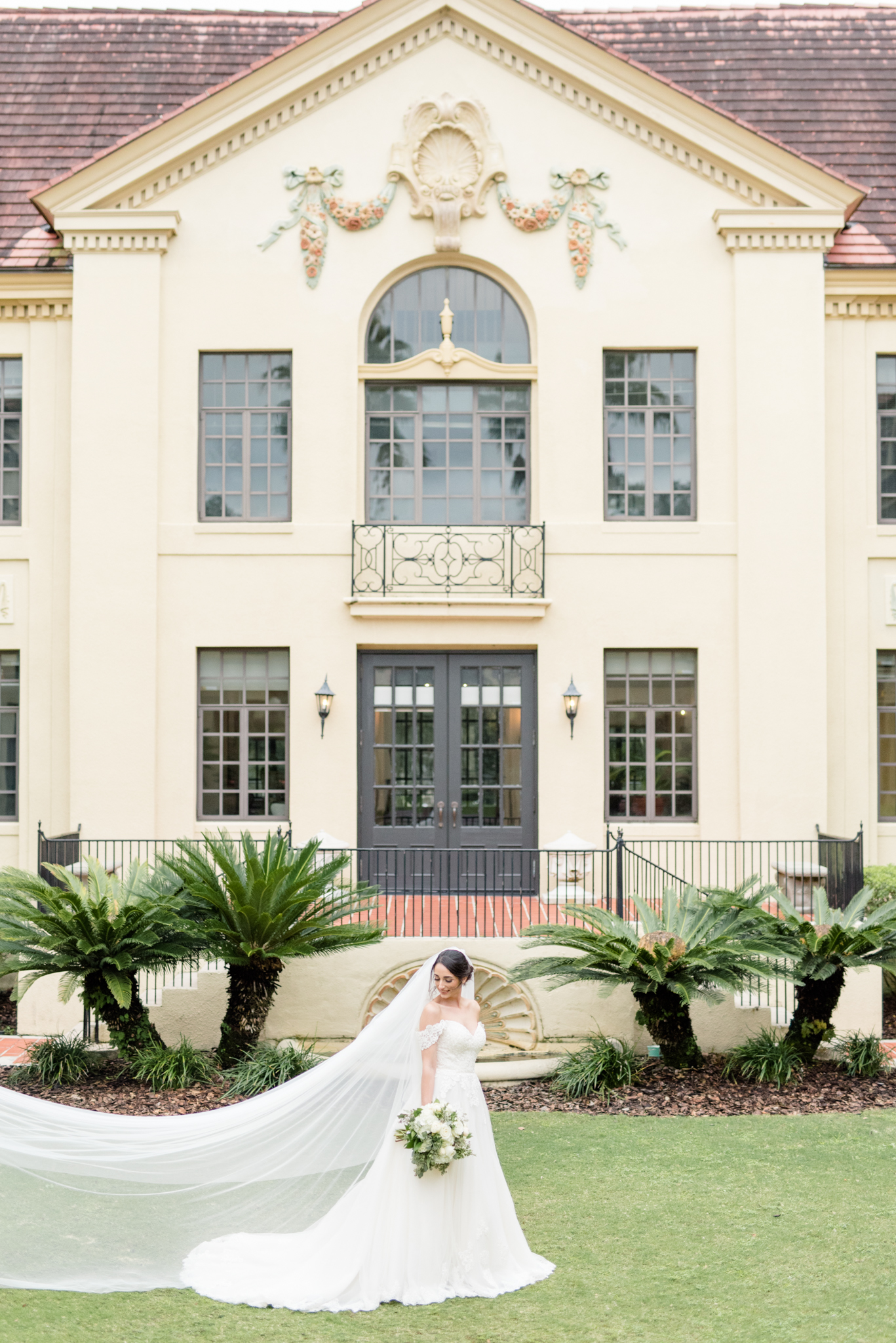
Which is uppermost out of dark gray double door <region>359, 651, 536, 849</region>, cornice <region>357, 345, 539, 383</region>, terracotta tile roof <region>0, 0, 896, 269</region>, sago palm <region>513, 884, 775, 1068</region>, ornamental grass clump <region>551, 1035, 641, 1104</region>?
terracotta tile roof <region>0, 0, 896, 269</region>

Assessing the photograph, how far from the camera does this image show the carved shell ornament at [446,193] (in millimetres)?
15258

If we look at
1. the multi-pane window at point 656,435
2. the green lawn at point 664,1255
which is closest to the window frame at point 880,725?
the multi-pane window at point 656,435

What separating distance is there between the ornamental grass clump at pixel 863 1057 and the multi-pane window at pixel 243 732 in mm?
7151

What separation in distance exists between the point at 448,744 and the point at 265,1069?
5720 mm

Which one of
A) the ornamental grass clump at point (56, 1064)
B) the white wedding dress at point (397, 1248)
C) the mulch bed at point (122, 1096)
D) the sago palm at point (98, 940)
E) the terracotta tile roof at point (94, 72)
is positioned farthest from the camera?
the terracotta tile roof at point (94, 72)

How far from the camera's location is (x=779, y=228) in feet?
49.5

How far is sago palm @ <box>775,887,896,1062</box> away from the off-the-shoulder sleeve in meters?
4.42

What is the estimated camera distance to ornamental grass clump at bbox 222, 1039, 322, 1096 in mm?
10500

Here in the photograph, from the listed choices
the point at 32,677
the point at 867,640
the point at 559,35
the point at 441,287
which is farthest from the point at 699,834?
the point at 559,35

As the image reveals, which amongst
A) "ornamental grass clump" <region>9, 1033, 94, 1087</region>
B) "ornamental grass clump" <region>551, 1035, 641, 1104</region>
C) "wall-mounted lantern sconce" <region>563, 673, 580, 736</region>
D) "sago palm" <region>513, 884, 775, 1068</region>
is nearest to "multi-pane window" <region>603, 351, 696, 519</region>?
"wall-mounted lantern sconce" <region>563, 673, 580, 736</region>

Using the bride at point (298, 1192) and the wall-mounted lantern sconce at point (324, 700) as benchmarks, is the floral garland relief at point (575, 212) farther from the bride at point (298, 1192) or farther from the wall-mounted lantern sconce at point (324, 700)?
the bride at point (298, 1192)

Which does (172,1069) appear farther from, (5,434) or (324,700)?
(5,434)

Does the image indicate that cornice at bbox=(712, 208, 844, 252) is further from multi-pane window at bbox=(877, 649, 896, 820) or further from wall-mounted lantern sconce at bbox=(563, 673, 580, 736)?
wall-mounted lantern sconce at bbox=(563, 673, 580, 736)

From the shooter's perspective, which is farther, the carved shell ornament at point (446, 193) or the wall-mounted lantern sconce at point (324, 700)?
the carved shell ornament at point (446, 193)
